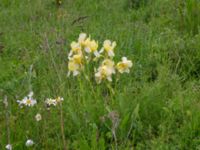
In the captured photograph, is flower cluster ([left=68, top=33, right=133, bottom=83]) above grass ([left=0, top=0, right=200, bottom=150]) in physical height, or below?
above

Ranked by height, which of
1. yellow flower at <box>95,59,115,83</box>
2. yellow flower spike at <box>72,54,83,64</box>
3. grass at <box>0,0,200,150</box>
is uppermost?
yellow flower spike at <box>72,54,83,64</box>

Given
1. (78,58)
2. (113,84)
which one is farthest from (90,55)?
(113,84)

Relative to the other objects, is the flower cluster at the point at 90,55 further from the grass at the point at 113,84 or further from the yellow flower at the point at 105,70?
the grass at the point at 113,84

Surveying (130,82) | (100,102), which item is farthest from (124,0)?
(100,102)

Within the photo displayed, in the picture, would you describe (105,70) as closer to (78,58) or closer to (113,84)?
(78,58)

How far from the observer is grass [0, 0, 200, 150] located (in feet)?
7.41

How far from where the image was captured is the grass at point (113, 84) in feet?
7.41

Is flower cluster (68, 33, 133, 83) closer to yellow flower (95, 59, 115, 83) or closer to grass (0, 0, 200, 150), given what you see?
yellow flower (95, 59, 115, 83)

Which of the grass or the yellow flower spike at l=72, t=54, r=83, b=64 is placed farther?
the grass

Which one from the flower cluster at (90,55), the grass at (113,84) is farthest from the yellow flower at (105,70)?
the grass at (113,84)

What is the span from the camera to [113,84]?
2.90 metres

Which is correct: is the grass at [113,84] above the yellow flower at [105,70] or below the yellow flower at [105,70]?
below

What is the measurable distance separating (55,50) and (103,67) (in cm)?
142

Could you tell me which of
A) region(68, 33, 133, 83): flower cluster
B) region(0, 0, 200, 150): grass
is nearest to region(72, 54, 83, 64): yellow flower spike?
region(68, 33, 133, 83): flower cluster
